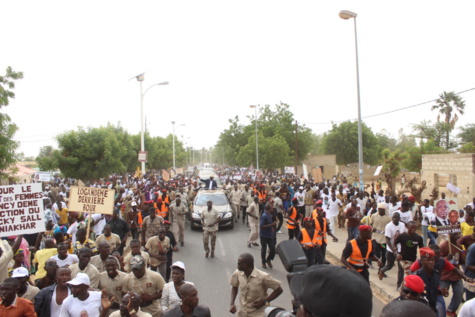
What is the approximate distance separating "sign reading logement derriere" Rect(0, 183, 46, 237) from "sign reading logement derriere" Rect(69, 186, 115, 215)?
2037 mm

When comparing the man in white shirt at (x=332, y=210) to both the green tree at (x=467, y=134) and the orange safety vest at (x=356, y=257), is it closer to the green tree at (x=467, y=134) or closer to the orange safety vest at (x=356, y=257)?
the orange safety vest at (x=356, y=257)

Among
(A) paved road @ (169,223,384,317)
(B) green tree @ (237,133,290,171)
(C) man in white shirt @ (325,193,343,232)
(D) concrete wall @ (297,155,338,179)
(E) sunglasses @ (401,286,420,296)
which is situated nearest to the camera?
(E) sunglasses @ (401,286,420,296)

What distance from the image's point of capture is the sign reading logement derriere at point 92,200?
8.52m

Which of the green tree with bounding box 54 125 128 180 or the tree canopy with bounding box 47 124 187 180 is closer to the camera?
the tree canopy with bounding box 47 124 187 180

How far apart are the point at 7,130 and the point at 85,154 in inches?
425

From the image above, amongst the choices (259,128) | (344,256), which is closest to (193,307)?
(344,256)

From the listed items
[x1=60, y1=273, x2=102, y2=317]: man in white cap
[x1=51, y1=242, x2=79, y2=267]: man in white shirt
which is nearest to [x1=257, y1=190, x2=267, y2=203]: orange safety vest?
[x1=51, y1=242, x2=79, y2=267]: man in white shirt

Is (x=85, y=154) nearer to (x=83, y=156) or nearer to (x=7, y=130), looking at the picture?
(x=83, y=156)

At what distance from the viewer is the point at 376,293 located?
27.1 ft

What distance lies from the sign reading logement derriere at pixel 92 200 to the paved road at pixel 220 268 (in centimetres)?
258

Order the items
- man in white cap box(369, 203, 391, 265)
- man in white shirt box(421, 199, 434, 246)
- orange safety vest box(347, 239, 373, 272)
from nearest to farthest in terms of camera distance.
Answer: orange safety vest box(347, 239, 373, 272)
man in white cap box(369, 203, 391, 265)
man in white shirt box(421, 199, 434, 246)

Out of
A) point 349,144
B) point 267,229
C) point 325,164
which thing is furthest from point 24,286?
point 349,144

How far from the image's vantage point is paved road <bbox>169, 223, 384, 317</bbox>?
7.59m

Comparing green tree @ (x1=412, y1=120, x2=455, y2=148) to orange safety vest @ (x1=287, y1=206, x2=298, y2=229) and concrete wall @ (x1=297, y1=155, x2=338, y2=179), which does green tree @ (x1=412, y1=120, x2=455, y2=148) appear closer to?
concrete wall @ (x1=297, y1=155, x2=338, y2=179)
